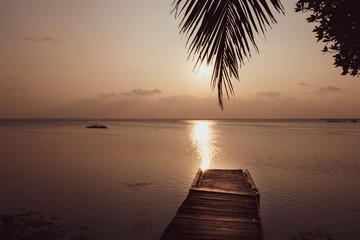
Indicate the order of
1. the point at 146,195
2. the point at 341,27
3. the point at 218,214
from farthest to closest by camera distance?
1. the point at 146,195
2. the point at 218,214
3. the point at 341,27

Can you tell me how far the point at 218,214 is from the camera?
7.28 metres

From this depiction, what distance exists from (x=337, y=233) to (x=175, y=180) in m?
9.01

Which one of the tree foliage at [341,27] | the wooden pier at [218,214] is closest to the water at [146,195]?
the wooden pier at [218,214]

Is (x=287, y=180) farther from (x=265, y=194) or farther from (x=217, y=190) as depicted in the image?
(x=217, y=190)

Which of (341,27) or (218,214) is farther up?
(341,27)

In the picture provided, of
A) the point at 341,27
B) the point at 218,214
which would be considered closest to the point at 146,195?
the point at 218,214

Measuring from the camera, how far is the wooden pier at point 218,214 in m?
6.12

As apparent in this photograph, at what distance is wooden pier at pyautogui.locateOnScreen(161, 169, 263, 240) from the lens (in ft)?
20.1

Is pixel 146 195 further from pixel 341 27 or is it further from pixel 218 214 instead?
pixel 341 27

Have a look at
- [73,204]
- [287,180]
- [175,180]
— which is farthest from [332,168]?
[73,204]

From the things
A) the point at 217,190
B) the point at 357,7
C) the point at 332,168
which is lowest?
the point at 332,168

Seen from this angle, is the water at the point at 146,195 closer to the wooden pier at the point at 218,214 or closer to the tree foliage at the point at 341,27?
the wooden pier at the point at 218,214

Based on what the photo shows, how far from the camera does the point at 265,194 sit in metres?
13.6

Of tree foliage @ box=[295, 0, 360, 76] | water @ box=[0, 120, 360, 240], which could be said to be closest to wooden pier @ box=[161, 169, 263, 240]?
water @ box=[0, 120, 360, 240]
